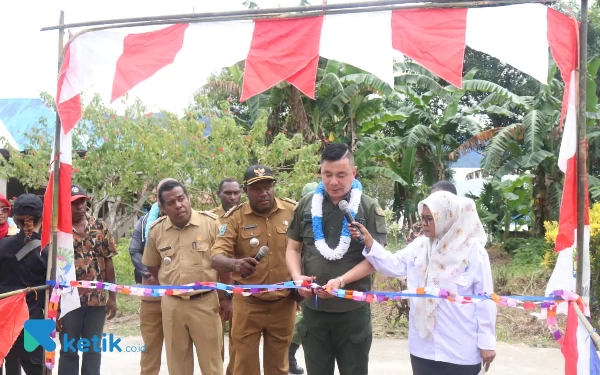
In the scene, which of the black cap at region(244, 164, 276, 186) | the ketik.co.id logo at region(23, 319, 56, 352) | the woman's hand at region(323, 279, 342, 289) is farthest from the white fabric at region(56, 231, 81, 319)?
the woman's hand at region(323, 279, 342, 289)

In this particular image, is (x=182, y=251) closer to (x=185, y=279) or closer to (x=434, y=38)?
(x=185, y=279)

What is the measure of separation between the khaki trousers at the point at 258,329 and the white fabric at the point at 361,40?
5.63 feet

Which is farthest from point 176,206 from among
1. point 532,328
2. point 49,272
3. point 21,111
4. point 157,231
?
point 21,111

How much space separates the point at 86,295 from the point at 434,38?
314cm

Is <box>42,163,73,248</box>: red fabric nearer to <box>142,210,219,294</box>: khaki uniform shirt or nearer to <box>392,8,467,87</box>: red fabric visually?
<box>142,210,219,294</box>: khaki uniform shirt

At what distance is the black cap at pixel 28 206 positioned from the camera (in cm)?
458

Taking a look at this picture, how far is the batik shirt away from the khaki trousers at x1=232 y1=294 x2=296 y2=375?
46.8 inches

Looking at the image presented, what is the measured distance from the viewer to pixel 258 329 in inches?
171

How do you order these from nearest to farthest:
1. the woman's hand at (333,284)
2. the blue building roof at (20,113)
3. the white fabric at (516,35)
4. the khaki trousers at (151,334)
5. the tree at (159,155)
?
the white fabric at (516,35)
the woman's hand at (333,284)
the khaki trousers at (151,334)
the tree at (159,155)
the blue building roof at (20,113)

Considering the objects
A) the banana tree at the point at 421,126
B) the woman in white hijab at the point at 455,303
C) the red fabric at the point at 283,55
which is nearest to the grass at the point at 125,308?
the red fabric at the point at 283,55

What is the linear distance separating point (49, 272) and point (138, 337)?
12.6ft

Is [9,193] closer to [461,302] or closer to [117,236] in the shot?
[117,236]

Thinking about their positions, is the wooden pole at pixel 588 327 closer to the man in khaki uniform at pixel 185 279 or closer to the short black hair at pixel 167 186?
the man in khaki uniform at pixel 185 279

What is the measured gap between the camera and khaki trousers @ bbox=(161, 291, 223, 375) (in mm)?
4570
